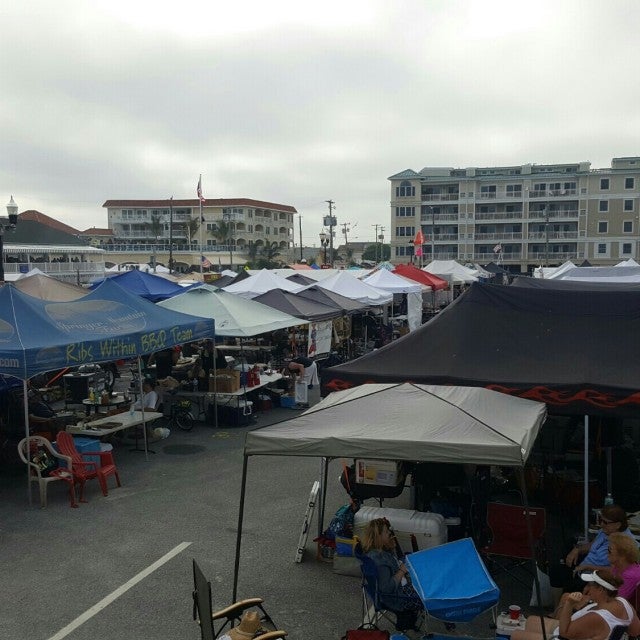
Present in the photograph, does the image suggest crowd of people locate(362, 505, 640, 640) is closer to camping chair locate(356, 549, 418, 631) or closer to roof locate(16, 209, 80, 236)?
camping chair locate(356, 549, 418, 631)

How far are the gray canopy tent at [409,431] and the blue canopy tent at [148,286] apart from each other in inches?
558

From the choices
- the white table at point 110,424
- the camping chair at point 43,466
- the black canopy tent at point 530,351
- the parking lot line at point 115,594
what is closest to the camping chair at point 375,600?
the parking lot line at point 115,594

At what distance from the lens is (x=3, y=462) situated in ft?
34.1

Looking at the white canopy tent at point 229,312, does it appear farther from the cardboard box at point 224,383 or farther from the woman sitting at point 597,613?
the woman sitting at point 597,613

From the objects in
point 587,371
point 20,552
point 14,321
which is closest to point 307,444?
point 587,371

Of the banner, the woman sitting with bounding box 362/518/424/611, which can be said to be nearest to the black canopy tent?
→ the woman sitting with bounding box 362/518/424/611

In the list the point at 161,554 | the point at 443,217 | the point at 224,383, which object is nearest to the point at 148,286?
the point at 224,383

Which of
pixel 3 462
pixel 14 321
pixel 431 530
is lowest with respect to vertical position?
pixel 3 462

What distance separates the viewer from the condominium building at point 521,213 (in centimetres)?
7200

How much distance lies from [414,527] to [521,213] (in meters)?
73.7

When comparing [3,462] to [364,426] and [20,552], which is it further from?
[364,426]

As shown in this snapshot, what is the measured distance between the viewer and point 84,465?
886cm

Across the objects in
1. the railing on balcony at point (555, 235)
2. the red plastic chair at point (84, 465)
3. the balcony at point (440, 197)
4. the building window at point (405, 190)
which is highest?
the building window at point (405, 190)

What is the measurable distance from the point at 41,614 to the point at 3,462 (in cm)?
556
